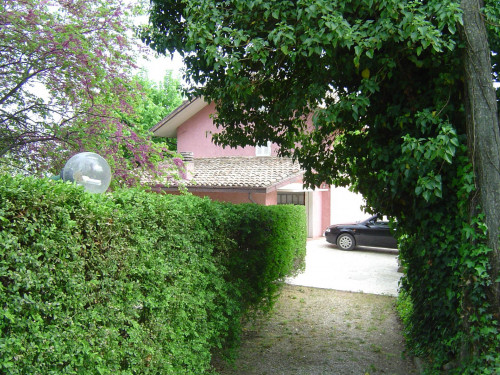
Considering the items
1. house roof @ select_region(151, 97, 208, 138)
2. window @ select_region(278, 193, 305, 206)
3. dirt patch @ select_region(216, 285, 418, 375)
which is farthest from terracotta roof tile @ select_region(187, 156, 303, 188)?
dirt patch @ select_region(216, 285, 418, 375)

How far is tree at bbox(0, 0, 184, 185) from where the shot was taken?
7699 mm

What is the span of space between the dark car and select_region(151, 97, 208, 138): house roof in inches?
326

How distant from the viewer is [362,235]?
17.3 metres

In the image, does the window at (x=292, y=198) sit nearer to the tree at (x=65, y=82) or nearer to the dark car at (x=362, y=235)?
the dark car at (x=362, y=235)

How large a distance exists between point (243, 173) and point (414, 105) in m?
11.9

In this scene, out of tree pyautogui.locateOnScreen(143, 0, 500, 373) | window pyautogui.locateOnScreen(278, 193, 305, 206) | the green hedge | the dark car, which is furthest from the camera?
window pyautogui.locateOnScreen(278, 193, 305, 206)

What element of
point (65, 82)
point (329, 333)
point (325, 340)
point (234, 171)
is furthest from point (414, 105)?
point (234, 171)

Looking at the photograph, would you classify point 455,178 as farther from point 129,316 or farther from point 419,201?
point 129,316

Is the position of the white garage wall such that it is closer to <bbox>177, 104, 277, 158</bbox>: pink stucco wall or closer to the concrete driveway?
the concrete driveway

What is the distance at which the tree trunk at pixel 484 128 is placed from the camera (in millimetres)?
4223

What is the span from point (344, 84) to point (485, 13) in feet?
5.85

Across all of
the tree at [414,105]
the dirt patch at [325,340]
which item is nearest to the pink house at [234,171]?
the dirt patch at [325,340]

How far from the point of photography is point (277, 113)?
234 inches

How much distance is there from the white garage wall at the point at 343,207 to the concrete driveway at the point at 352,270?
13.8 feet
